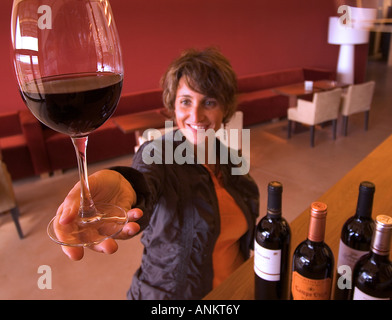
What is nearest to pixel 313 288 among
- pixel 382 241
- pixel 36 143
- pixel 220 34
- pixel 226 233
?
pixel 382 241

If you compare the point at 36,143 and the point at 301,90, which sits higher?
the point at 301,90

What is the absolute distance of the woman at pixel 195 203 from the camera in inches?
46.5

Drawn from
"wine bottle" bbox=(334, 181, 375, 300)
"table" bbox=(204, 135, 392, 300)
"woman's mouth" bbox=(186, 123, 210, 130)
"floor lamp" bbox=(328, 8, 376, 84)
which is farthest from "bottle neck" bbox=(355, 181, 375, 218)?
"floor lamp" bbox=(328, 8, 376, 84)

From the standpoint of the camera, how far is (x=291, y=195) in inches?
134

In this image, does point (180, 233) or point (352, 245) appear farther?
point (180, 233)

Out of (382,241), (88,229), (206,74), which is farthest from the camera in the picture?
(206,74)

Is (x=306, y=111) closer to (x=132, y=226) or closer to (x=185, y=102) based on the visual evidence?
(x=185, y=102)

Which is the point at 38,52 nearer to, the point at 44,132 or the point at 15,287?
the point at 15,287

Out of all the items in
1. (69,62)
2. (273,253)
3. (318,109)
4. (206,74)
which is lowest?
(318,109)

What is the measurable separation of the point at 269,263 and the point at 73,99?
559 mm

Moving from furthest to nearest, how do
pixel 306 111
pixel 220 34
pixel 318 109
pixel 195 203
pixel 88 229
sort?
Answer: pixel 220 34 → pixel 306 111 → pixel 318 109 → pixel 195 203 → pixel 88 229

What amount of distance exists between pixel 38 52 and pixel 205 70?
43.0 inches

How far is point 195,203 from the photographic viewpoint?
1.21m
